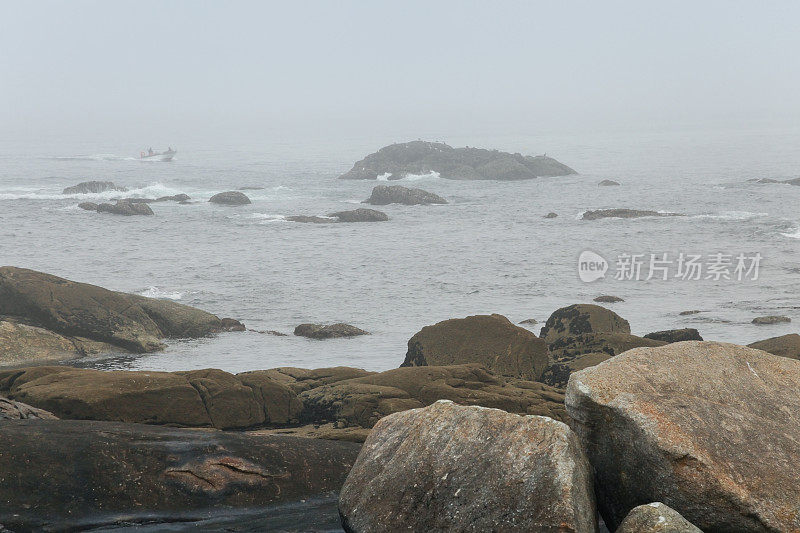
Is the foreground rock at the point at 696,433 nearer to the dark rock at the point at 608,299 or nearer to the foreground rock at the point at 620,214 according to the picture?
the dark rock at the point at 608,299

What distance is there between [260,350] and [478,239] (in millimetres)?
22582

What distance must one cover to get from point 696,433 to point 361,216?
142ft

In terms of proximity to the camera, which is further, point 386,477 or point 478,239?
point 478,239

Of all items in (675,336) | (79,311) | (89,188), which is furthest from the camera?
(89,188)

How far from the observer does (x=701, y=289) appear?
2930 cm

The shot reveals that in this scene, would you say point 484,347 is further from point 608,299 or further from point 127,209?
point 127,209

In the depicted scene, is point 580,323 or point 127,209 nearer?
point 580,323

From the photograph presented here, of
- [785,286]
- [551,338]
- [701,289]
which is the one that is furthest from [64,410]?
[785,286]

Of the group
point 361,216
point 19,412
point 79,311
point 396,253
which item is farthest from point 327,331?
point 361,216

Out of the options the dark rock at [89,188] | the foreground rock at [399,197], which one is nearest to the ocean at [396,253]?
the foreground rock at [399,197]

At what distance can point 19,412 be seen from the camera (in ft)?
34.1

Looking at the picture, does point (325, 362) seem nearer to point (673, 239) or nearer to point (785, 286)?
point (785, 286)

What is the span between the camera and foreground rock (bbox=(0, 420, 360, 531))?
857cm

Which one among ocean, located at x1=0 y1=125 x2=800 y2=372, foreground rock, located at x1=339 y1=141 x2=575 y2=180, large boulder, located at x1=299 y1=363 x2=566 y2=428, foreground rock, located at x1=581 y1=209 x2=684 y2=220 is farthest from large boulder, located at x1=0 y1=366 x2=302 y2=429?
foreground rock, located at x1=339 y1=141 x2=575 y2=180
